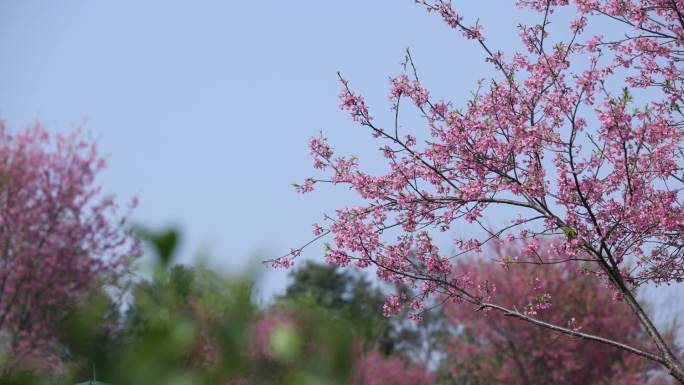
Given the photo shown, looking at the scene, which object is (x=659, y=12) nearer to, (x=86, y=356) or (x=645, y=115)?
(x=645, y=115)

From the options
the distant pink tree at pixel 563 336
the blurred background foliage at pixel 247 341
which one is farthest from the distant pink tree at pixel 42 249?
the distant pink tree at pixel 563 336

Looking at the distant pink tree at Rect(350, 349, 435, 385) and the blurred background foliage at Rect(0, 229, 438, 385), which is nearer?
the blurred background foliage at Rect(0, 229, 438, 385)

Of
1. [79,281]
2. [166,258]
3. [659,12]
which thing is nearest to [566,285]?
[79,281]

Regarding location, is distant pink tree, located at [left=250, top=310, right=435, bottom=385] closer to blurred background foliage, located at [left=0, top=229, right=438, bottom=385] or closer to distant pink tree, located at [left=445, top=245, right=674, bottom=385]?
blurred background foliage, located at [left=0, top=229, right=438, bottom=385]

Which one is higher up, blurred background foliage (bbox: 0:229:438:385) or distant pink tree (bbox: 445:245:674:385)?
distant pink tree (bbox: 445:245:674:385)

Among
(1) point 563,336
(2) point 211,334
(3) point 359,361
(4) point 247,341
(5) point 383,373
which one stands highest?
(1) point 563,336

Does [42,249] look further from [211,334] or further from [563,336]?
[563,336]

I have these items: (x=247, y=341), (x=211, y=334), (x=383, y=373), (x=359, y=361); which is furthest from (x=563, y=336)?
(x=247, y=341)

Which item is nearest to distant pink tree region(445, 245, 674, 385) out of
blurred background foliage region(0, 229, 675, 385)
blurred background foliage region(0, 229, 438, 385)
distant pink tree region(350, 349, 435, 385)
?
blurred background foliage region(0, 229, 675, 385)

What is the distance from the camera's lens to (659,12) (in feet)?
24.3

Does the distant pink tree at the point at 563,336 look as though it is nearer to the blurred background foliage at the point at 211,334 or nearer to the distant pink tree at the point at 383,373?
the distant pink tree at the point at 383,373

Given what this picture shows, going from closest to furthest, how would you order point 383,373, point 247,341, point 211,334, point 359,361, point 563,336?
1. point 247,341
2. point 211,334
3. point 359,361
4. point 563,336
5. point 383,373

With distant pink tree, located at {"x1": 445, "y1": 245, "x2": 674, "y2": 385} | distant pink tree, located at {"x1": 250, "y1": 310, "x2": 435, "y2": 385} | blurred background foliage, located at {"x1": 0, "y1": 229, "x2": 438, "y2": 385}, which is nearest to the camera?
blurred background foliage, located at {"x1": 0, "y1": 229, "x2": 438, "y2": 385}

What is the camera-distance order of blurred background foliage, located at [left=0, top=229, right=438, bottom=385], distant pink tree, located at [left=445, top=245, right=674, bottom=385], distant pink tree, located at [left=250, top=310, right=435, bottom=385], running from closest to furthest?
blurred background foliage, located at [left=0, top=229, right=438, bottom=385] < distant pink tree, located at [left=250, top=310, right=435, bottom=385] < distant pink tree, located at [left=445, top=245, right=674, bottom=385]
